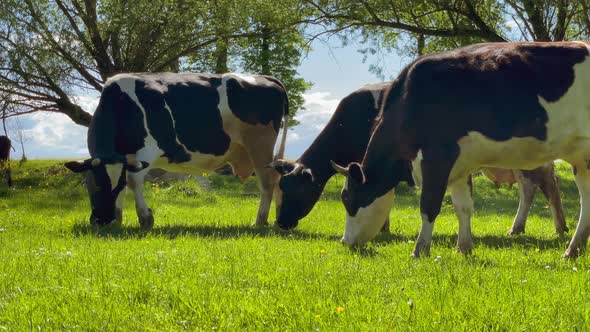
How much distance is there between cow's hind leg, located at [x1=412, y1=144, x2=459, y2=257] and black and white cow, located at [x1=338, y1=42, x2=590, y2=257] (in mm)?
11

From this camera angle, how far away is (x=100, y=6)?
25328 mm

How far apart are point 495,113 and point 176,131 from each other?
263 inches

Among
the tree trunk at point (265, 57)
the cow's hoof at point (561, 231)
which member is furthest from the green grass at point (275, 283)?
the tree trunk at point (265, 57)

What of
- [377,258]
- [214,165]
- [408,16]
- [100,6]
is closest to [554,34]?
Answer: [408,16]

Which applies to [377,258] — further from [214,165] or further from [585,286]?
[214,165]

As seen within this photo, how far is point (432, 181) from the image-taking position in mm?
7422

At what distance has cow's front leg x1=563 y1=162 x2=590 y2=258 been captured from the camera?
7.39 m

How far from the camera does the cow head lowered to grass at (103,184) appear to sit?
10.9m

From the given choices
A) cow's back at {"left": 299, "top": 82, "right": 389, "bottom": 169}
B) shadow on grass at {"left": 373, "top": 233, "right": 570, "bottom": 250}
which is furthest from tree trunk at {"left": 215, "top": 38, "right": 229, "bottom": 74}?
shadow on grass at {"left": 373, "top": 233, "right": 570, "bottom": 250}

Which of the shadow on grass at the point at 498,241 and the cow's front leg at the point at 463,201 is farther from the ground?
the cow's front leg at the point at 463,201

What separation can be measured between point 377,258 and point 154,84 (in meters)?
6.75

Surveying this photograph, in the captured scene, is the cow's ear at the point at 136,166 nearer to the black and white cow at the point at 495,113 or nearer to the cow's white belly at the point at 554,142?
the black and white cow at the point at 495,113

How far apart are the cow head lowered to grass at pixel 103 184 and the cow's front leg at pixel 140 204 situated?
43cm

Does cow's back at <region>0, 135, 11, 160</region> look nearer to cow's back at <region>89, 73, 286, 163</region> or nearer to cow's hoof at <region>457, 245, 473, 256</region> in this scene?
cow's back at <region>89, 73, 286, 163</region>
